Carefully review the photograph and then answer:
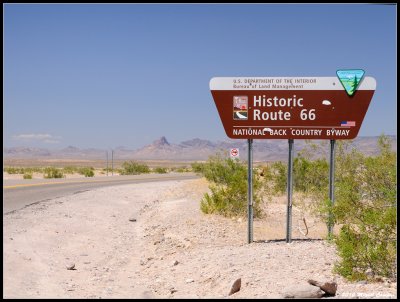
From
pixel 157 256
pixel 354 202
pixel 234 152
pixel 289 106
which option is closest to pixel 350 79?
pixel 289 106

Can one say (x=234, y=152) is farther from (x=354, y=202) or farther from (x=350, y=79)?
(x=354, y=202)

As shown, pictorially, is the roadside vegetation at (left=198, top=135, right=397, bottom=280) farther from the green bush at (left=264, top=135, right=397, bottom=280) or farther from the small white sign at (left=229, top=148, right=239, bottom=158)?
the small white sign at (left=229, top=148, right=239, bottom=158)

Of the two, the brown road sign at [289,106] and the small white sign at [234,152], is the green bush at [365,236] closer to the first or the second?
the brown road sign at [289,106]

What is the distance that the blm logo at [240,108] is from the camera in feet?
33.6

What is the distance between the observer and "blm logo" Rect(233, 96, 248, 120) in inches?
403

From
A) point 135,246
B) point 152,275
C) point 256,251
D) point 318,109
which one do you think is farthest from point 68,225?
point 318,109

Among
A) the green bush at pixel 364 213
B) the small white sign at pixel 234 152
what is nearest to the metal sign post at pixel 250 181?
the green bush at pixel 364 213

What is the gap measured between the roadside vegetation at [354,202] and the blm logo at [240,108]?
2.23 metres

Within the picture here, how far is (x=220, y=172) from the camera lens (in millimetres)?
24812

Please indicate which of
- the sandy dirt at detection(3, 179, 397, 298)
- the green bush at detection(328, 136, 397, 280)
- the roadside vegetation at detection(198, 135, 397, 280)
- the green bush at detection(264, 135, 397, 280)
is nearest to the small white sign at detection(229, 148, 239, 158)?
the roadside vegetation at detection(198, 135, 397, 280)

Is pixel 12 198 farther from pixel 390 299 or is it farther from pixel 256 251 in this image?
pixel 390 299

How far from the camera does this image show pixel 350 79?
10102 mm

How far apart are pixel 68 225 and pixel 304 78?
22.6 ft

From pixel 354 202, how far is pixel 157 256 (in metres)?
4.14
